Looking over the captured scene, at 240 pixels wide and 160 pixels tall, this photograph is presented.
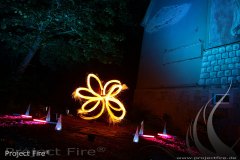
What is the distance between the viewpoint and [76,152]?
24.1 feet

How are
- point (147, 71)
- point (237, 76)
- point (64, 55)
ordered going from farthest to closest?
point (147, 71) → point (64, 55) → point (237, 76)

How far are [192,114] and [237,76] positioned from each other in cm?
382

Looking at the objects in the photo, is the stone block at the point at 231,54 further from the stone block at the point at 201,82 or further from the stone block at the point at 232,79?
the stone block at the point at 201,82

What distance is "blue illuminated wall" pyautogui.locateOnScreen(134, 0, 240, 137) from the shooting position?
544 inches

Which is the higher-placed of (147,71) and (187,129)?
(147,71)

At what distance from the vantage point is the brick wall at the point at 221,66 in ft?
43.6

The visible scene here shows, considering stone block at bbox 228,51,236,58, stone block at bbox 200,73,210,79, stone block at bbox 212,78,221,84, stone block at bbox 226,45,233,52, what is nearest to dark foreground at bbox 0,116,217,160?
stone block at bbox 212,78,221,84

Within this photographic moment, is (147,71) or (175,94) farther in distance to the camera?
(147,71)

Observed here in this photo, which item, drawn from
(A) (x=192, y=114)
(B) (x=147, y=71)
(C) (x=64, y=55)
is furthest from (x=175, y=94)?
(C) (x=64, y=55)

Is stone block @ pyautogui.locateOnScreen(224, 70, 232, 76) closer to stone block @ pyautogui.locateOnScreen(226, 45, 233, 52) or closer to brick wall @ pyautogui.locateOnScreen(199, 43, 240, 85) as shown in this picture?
brick wall @ pyautogui.locateOnScreen(199, 43, 240, 85)

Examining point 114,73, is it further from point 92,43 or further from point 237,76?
point 237,76

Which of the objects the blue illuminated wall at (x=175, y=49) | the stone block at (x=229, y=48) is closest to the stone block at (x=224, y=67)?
the stone block at (x=229, y=48)

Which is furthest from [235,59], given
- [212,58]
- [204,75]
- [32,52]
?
[32,52]

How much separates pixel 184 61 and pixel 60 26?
9.70m
